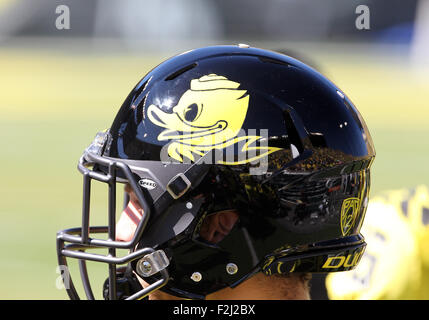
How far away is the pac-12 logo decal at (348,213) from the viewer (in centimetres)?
252

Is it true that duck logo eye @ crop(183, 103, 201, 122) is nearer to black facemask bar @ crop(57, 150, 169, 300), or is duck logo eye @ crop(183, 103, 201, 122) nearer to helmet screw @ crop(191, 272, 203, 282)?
black facemask bar @ crop(57, 150, 169, 300)

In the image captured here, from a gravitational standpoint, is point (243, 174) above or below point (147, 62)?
below

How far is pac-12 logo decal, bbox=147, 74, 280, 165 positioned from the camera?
7.84ft

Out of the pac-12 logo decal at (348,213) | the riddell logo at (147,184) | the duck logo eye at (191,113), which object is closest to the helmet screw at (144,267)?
the riddell logo at (147,184)

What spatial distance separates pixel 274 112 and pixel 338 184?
34 centimetres

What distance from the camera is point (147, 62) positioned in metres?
22.5

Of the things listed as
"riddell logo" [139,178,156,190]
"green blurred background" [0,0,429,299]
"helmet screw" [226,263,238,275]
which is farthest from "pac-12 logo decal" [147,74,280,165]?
"green blurred background" [0,0,429,299]

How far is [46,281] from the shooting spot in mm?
6633

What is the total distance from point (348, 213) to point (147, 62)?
20.4 metres

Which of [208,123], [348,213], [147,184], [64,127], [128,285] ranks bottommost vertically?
[64,127]

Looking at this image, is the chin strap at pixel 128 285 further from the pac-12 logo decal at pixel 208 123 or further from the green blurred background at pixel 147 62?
the green blurred background at pixel 147 62

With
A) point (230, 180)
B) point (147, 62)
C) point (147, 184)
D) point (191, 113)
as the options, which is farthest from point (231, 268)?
point (147, 62)

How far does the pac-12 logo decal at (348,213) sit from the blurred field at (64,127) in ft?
13.8

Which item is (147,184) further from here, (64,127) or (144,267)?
(64,127)
